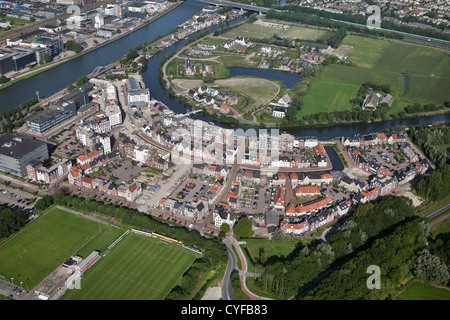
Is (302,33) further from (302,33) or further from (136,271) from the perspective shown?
(136,271)

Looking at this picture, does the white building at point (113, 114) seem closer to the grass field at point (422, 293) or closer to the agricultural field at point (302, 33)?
the grass field at point (422, 293)

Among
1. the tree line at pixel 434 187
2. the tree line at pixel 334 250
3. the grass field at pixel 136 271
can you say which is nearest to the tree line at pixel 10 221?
the grass field at pixel 136 271

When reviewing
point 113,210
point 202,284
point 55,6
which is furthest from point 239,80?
point 55,6

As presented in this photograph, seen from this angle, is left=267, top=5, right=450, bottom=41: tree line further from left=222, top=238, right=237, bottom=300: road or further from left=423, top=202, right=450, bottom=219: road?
left=222, top=238, right=237, bottom=300: road

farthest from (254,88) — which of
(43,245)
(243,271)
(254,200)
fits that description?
(43,245)

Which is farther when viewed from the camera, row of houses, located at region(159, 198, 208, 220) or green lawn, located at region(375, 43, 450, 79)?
green lawn, located at region(375, 43, 450, 79)

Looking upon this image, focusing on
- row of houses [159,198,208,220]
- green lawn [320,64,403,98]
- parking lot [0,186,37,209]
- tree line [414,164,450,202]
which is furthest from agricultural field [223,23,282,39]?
parking lot [0,186,37,209]
